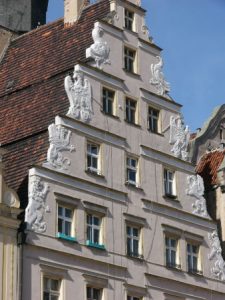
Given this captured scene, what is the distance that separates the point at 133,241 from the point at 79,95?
5.31 meters

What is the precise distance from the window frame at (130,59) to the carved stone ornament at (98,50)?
103 cm

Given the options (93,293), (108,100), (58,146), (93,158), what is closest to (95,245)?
(93,293)

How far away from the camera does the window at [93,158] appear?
3497 cm

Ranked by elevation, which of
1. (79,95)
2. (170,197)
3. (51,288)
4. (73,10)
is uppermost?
(73,10)

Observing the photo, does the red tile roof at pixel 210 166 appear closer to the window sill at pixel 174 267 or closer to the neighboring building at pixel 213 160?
the neighboring building at pixel 213 160

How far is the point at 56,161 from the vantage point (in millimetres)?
33719

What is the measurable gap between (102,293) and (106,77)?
7760 mm

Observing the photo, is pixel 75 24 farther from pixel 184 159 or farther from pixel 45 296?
pixel 45 296

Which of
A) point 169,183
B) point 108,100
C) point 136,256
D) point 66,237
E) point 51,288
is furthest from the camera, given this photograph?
point 169,183

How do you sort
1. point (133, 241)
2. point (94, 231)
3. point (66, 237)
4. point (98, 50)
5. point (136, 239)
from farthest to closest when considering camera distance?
point (98, 50)
point (136, 239)
point (133, 241)
point (94, 231)
point (66, 237)

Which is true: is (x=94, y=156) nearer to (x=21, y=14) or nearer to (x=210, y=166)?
(x=210, y=166)

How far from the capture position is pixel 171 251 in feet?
120

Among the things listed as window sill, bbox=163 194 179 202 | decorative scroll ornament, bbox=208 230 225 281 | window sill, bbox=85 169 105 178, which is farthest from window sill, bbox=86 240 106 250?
decorative scroll ornament, bbox=208 230 225 281

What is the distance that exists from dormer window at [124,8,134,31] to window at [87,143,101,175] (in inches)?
218
